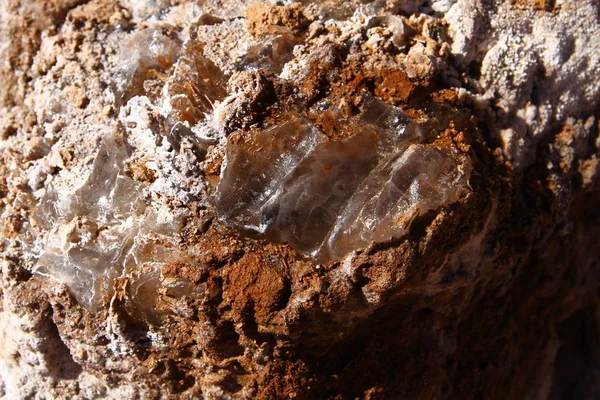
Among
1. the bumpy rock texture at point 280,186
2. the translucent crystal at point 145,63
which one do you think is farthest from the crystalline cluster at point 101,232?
the translucent crystal at point 145,63

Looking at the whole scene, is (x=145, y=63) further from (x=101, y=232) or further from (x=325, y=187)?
(x=325, y=187)

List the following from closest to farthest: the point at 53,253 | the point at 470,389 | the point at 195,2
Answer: the point at 53,253
the point at 195,2
the point at 470,389

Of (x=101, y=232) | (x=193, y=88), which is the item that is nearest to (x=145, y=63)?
(x=193, y=88)

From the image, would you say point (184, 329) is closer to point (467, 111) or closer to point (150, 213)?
point (150, 213)

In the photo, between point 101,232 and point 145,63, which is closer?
point 101,232

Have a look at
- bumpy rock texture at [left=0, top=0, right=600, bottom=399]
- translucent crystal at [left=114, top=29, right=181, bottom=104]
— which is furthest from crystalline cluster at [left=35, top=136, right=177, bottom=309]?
translucent crystal at [left=114, top=29, right=181, bottom=104]

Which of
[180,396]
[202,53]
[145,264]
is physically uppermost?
[202,53]

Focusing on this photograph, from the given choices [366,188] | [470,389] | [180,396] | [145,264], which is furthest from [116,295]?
[470,389]

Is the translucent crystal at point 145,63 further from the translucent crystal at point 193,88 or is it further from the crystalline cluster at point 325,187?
the crystalline cluster at point 325,187
